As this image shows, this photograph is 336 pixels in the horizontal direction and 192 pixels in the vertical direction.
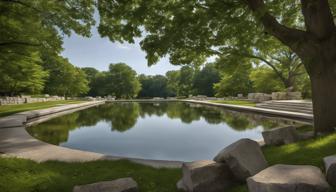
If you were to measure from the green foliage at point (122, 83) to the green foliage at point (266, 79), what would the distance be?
3651 centimetres

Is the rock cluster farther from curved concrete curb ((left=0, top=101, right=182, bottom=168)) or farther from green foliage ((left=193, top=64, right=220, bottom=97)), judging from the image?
green foliage ((left=193, top=64, right=220, bottom=97))

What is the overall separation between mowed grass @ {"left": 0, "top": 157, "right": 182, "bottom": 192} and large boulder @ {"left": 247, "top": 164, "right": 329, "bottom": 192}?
1.64 meters

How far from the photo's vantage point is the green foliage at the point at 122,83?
64.4 meters

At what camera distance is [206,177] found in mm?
3527

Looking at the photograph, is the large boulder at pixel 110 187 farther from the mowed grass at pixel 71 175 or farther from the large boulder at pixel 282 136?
the large boulder at pixel 282 136

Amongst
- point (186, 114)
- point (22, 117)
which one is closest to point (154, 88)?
point (186, 114)

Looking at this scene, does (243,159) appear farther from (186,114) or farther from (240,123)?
(186,114)

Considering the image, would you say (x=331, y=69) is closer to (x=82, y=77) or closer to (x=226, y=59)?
(x=226, y=59)

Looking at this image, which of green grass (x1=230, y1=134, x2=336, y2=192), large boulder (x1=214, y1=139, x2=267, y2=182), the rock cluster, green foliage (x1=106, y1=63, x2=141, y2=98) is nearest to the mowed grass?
the rock cluster

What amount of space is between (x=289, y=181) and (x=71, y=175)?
12.1 feet

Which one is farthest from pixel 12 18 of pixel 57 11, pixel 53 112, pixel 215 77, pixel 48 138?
pixel 215 77

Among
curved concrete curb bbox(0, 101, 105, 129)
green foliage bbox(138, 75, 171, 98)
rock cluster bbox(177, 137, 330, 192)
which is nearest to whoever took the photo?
rock cluster bbox(177, 137, 330, 192)

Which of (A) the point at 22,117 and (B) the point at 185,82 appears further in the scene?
(B) the point at 185,82

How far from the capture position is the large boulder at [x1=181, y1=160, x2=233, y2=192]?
3.48 metres
